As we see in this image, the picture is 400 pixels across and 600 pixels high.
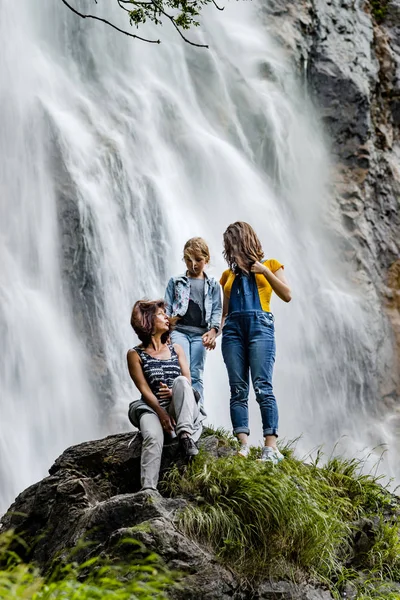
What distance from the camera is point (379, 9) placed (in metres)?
19.7

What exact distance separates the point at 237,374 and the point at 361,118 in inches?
482

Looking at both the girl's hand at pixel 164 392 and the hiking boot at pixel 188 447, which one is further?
the girl's hand at pixel 164 392

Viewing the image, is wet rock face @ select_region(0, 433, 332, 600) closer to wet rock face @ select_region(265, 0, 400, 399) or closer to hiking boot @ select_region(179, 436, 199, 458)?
hiking boot @ select_region(179, 436, 199, 458)

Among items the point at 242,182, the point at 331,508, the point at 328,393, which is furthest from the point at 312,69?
the point at 331,508

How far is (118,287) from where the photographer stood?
12.0m

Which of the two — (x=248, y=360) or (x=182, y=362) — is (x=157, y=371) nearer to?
(x=182, y=362)

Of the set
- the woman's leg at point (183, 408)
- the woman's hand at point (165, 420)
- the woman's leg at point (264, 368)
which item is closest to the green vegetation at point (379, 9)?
the woman's leg at point (264, 368)

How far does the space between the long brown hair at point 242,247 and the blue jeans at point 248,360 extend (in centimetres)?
42

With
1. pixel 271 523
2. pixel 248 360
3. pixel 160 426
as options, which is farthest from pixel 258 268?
pixel 271 523

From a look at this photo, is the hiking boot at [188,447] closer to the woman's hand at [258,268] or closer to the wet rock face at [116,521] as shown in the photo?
the wet rock face at [116,521]

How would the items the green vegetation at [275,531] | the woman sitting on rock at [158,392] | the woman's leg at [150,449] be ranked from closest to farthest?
the green vegetation at [275,531]
the woman's leg at [150,449]
the woman sitting on rock at [158,392]

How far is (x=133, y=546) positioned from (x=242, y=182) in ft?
37.8

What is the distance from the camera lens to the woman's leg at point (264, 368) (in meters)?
6.27

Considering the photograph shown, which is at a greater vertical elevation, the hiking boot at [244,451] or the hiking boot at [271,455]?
the hiking boot at [244,451]
